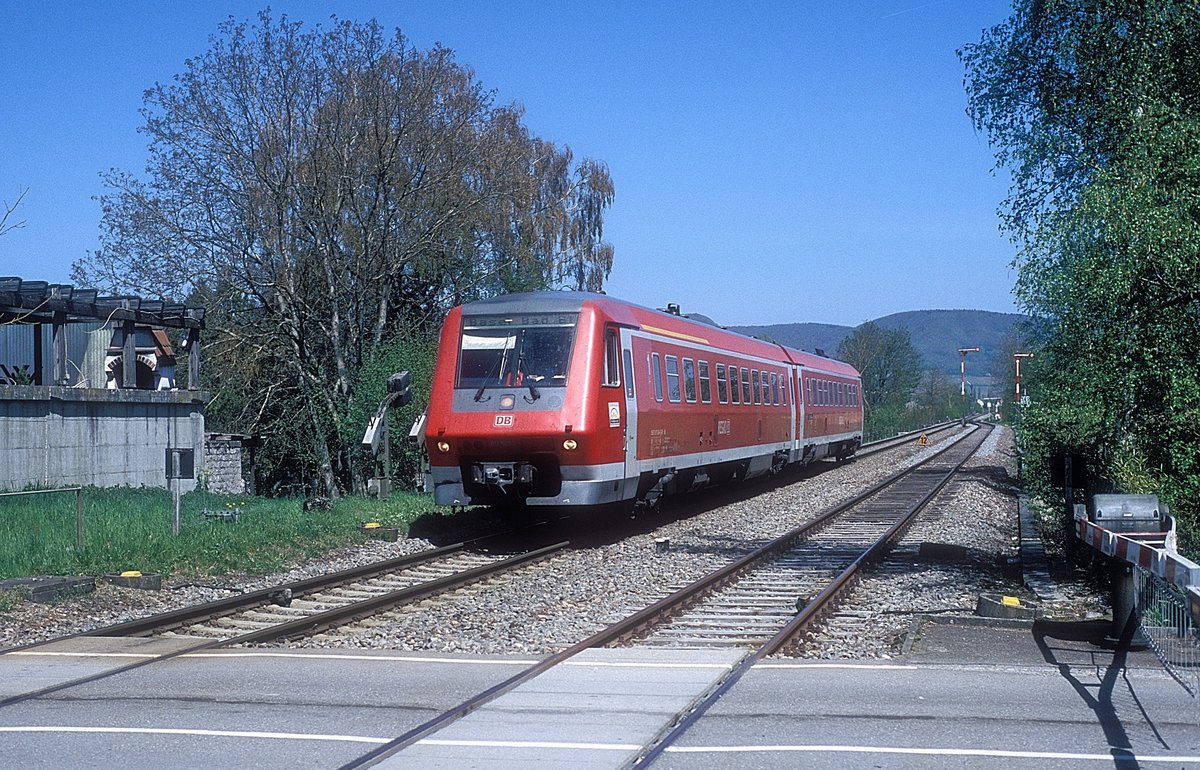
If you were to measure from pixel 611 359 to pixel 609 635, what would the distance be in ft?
22.6

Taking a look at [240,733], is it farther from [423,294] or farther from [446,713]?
[423,294]

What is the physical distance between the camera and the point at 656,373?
18.0 metres

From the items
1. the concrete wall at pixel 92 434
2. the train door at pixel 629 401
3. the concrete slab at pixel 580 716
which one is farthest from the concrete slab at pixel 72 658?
the concrete wall at pixel 92 434

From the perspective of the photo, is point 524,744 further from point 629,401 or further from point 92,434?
point 92,434

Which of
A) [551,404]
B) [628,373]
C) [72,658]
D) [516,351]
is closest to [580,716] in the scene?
[72,658]

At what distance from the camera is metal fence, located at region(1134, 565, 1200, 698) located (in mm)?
7535


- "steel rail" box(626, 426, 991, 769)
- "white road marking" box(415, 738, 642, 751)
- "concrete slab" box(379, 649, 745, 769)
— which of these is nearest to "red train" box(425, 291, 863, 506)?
"steel rail" box(626, 426, 991, 769)

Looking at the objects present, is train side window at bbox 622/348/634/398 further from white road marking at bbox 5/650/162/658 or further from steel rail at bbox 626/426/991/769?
white road marking at bbox 5/650/162/658

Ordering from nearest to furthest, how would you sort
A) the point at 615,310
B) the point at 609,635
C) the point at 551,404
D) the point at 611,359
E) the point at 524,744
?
the point at 524,744, the point at 609,635, the point at 551,404, the point at 611,359, the point at 615,310

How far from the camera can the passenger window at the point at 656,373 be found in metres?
17.8

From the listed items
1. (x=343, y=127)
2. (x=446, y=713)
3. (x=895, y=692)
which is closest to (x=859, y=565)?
(x=895, y=692)

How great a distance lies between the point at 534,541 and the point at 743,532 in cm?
331

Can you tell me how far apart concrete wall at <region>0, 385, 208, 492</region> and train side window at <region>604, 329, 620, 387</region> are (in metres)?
7.57

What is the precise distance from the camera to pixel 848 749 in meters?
6.13
